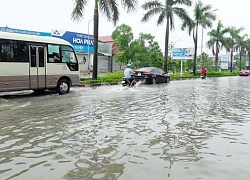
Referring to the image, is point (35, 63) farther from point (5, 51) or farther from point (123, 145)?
point (123, 145)

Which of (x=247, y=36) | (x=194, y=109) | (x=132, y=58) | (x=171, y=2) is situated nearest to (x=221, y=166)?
(x=194, y=109)

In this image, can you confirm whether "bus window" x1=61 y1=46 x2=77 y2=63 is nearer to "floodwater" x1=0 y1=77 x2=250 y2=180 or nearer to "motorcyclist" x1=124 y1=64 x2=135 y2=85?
"motorcyclist" x1=124 y1=64 x2=135 y2=85

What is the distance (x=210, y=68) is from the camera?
6172 centimetres

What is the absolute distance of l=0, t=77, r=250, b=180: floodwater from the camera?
Answer: 4.15m

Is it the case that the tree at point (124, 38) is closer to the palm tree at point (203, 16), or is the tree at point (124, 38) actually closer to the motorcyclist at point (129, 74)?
the palm tree at point (203, 16)

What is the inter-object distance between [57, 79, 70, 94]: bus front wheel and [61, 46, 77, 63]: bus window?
42.7 inches

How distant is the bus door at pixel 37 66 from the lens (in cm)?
1326

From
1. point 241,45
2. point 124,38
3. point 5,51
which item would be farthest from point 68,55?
point 241,45

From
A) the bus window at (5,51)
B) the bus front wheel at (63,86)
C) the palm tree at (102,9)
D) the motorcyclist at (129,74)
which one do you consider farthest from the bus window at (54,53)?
the palm tree at (102,9)

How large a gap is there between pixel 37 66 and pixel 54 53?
3.97 ft

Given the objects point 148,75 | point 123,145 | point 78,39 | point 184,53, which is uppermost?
point 78,39

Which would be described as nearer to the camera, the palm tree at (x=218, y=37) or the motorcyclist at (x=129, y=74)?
the motorcyclist at (x=129, y=74)

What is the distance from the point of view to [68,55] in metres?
15.0

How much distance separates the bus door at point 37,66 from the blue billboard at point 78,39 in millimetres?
23405
